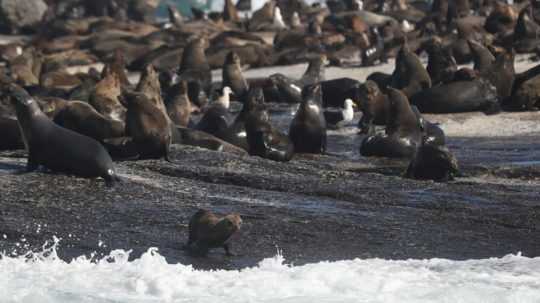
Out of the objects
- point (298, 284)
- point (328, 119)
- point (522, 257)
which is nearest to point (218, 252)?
point (298, 284)

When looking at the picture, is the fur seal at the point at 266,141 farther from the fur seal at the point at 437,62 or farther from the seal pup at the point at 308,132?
the fur seal at the point at 437,62

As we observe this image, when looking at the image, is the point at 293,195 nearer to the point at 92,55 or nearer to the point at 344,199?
the point at 344,199

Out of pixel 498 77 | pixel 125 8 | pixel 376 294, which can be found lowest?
pixel 125 8

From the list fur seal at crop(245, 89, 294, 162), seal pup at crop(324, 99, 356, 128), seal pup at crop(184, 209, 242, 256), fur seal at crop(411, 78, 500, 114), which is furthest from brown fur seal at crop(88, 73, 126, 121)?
seal pup at crop(184, 209, 242, 256)

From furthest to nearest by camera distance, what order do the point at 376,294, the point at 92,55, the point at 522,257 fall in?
the point at 92,55
the point at 522,257
the point at 376,294

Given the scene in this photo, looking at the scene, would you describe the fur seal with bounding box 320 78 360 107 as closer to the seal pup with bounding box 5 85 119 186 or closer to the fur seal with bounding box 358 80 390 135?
the fur seal with bounding box 358 80 390 135

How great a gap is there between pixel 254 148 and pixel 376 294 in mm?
5614

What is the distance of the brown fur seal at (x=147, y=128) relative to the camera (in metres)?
10.7

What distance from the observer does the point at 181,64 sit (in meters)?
22.1

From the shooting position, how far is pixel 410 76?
56.2 feet

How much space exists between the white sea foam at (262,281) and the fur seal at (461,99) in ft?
27.7

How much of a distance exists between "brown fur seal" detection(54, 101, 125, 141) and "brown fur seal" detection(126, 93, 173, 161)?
42 centimetres

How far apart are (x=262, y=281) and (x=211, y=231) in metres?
0.72

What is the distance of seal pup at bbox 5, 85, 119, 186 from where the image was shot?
9.23 meters
